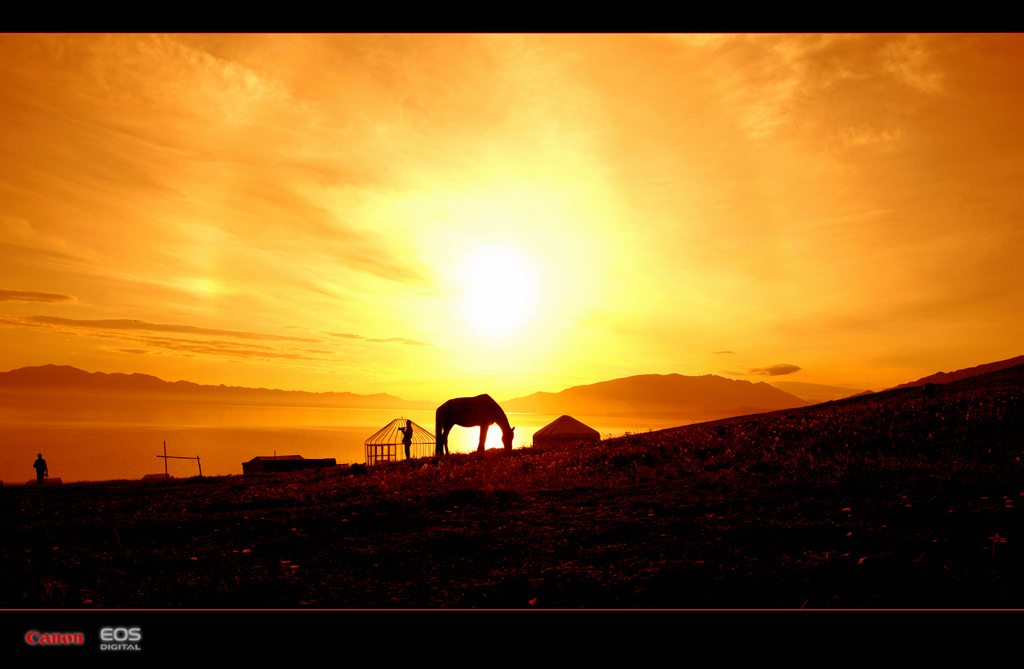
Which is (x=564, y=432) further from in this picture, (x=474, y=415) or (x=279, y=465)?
(x=474, y=415)

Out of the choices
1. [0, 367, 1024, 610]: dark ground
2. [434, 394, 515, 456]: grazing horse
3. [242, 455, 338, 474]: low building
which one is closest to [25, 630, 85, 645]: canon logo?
[0, 367, 1024, 610]: dark ground

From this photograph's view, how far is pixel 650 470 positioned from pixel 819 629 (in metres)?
11.6

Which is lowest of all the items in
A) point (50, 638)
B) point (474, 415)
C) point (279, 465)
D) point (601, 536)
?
point (279, 465)

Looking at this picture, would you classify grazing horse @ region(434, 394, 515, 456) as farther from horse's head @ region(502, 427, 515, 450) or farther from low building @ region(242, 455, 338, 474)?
low building @ region(242, 455, 338, 474)

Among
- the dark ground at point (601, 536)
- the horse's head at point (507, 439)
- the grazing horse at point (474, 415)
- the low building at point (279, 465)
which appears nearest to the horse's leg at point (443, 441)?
the grazing horse at point (474, 415)

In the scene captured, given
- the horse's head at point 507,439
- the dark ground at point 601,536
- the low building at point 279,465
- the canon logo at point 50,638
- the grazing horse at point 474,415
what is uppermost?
the grazing horse at point 474,415

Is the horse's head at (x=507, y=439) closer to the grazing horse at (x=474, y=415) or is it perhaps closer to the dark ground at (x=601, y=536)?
the grazing horse at (x=474, y=415)

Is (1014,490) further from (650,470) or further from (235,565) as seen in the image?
(235,565)

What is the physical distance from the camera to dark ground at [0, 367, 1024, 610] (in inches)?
259

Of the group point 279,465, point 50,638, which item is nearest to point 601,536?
point 50,638

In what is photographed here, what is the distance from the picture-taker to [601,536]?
8953mm

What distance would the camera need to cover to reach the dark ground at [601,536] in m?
6.58

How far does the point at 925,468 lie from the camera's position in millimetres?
11984
